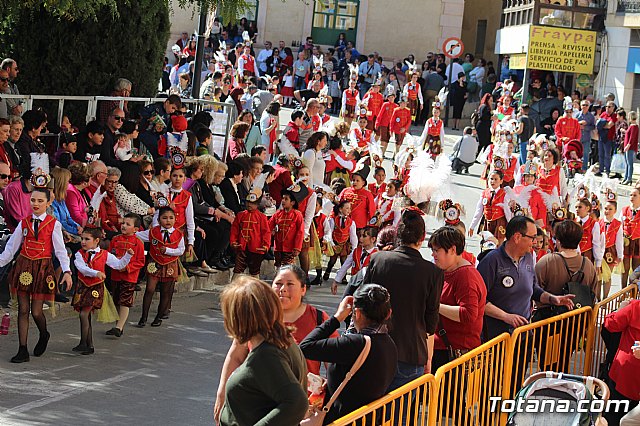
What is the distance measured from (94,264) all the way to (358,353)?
454cm

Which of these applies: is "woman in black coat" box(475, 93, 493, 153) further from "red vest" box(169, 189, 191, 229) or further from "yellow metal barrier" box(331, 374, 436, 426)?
"yellow metal barrier" box(331, 374, 436, 426)

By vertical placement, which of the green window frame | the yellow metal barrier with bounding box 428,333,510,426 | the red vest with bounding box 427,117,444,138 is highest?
the green window frame

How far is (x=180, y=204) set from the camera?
39.8ft

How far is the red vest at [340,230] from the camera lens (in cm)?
1439

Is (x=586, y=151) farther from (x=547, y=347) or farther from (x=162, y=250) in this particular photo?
(x=547, y=347)

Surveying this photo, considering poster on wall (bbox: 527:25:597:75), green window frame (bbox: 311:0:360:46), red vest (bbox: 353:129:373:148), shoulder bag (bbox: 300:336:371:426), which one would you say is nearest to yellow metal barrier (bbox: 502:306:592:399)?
shoulder bag (bbox: 300:336:371:426)

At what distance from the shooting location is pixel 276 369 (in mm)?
5395

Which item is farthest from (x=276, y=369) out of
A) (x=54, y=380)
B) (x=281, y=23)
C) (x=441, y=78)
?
(x=281, y=23)

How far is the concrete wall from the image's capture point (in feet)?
150

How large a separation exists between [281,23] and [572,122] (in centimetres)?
1821

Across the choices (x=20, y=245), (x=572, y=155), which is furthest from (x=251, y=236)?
(x=572, y=155)

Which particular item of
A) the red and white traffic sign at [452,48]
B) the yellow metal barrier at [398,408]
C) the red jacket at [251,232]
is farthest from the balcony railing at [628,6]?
the yellow metal barrier at [398,408]

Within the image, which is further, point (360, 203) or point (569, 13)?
point (569, 13)

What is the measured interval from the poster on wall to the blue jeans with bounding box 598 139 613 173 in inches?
233
